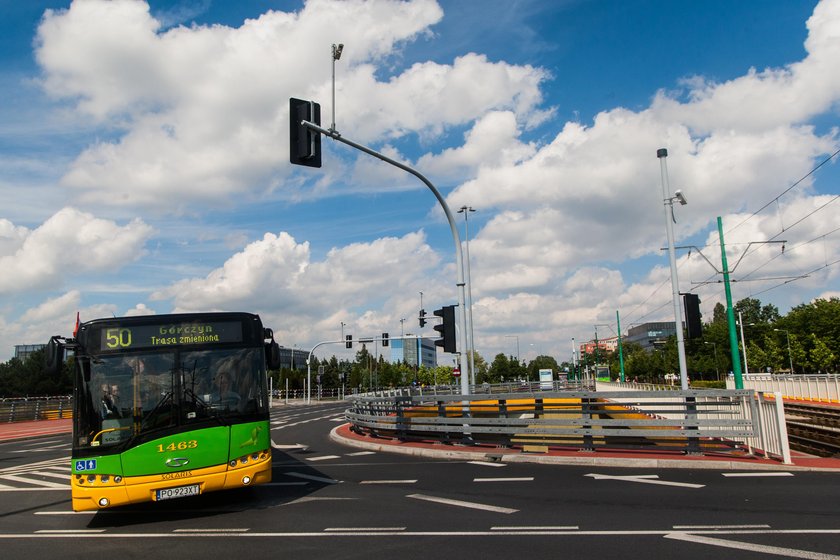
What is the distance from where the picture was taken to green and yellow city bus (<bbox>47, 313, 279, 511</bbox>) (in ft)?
26.9

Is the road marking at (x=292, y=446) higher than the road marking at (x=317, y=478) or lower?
lower

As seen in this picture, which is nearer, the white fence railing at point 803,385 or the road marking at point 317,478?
the road marking at point 317,478

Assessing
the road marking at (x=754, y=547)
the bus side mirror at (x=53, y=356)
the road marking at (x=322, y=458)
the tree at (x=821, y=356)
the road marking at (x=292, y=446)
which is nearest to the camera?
the road marking at (x=754, y=547)

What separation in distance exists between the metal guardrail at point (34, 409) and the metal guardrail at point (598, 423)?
2973cm

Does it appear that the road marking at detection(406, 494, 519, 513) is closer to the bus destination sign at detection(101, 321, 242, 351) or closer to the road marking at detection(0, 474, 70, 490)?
the bus destination sign at detection(101, 321, 242, 351)

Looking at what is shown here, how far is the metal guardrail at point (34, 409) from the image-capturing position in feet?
126

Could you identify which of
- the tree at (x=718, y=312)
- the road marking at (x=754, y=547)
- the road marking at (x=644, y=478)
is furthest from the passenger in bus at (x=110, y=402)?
the tree at (x=718, y=312)

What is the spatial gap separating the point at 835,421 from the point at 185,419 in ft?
74.9

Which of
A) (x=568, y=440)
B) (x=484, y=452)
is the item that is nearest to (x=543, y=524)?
(x=484, y=452)

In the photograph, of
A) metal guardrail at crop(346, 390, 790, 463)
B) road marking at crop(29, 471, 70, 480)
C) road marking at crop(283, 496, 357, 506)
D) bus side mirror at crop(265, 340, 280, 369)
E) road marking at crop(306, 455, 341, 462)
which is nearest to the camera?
road marking at crop(283, 496, 357, 506)

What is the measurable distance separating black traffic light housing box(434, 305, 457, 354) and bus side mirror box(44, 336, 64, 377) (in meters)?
8.51

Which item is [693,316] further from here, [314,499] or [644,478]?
[314,499]

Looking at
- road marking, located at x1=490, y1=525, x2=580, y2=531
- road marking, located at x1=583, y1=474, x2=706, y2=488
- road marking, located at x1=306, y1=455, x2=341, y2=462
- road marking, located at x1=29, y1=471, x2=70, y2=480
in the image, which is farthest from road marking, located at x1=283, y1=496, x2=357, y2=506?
road marking, located at x1=29, y1=471, x2=70, y2=480

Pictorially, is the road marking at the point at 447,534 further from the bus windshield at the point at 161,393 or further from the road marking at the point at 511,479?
the road marking at the point at 511,479
